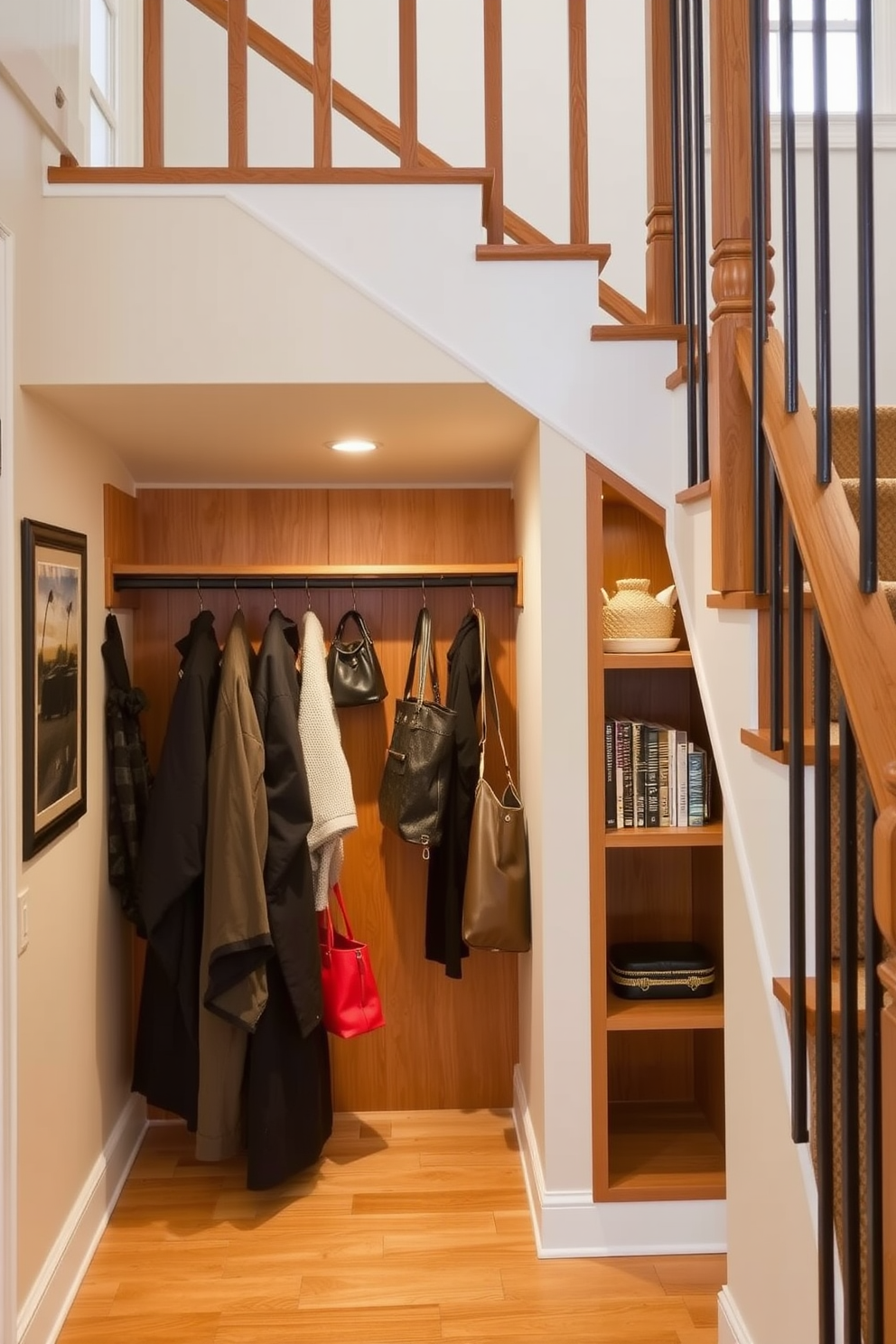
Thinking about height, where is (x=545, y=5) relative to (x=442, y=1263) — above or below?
above

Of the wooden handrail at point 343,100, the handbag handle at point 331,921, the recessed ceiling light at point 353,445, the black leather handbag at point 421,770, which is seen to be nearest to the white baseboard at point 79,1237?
the handbag handle at point 331,921

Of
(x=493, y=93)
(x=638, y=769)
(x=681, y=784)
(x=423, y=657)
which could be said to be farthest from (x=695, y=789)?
(x=493, y=93)

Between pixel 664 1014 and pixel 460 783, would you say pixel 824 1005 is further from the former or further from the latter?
pixel 460 783

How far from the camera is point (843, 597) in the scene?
119 cm

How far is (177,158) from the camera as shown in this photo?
11.1ft

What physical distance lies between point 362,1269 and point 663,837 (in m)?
1.23

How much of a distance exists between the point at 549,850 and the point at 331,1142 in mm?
1296

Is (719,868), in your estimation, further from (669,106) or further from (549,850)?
(669,106)

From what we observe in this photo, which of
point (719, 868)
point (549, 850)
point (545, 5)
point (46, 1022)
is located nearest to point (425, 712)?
point (549, 850)

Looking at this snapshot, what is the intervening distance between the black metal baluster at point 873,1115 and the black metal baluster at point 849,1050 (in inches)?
2.0

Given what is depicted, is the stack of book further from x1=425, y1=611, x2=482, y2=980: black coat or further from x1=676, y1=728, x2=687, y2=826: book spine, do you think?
x1=425, y1=611, x2=482, y2=980: black coat

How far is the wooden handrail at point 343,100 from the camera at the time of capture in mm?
2303

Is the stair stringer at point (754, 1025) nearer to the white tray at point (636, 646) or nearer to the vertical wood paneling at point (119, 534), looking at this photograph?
the white tray at point (636, 646)

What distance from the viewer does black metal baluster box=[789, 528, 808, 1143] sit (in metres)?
1.32
